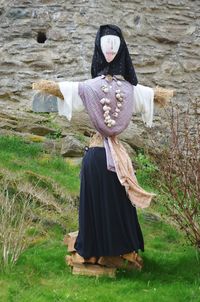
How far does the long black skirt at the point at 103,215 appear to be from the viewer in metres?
4.71

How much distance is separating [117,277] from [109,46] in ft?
6.33

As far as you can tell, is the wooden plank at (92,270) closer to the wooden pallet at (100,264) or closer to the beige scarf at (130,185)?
the wooden pallet at (100,264)

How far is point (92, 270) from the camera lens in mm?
4844

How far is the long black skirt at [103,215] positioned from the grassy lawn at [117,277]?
0.86ft

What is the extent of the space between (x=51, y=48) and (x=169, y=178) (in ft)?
22.8

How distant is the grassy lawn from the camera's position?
14.3 feet

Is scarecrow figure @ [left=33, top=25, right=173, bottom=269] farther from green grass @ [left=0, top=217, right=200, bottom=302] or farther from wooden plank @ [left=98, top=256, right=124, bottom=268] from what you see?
green grass @ [left=0, top=217, right=200, bottom=302]

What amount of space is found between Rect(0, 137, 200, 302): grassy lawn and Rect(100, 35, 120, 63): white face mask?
1820mm

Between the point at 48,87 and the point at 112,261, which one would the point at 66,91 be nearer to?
the point at 48,87

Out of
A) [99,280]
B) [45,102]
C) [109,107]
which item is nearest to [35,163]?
[45,102]

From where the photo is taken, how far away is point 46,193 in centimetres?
659

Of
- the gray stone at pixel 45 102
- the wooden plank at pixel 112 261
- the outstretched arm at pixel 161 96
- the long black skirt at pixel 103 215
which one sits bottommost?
the wooden plank at pixel 112 261

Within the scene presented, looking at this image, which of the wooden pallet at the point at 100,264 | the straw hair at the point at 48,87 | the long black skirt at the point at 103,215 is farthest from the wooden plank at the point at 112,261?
the straw hair at the point at 48,87

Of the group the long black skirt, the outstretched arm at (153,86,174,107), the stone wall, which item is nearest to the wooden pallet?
the long black skirt
